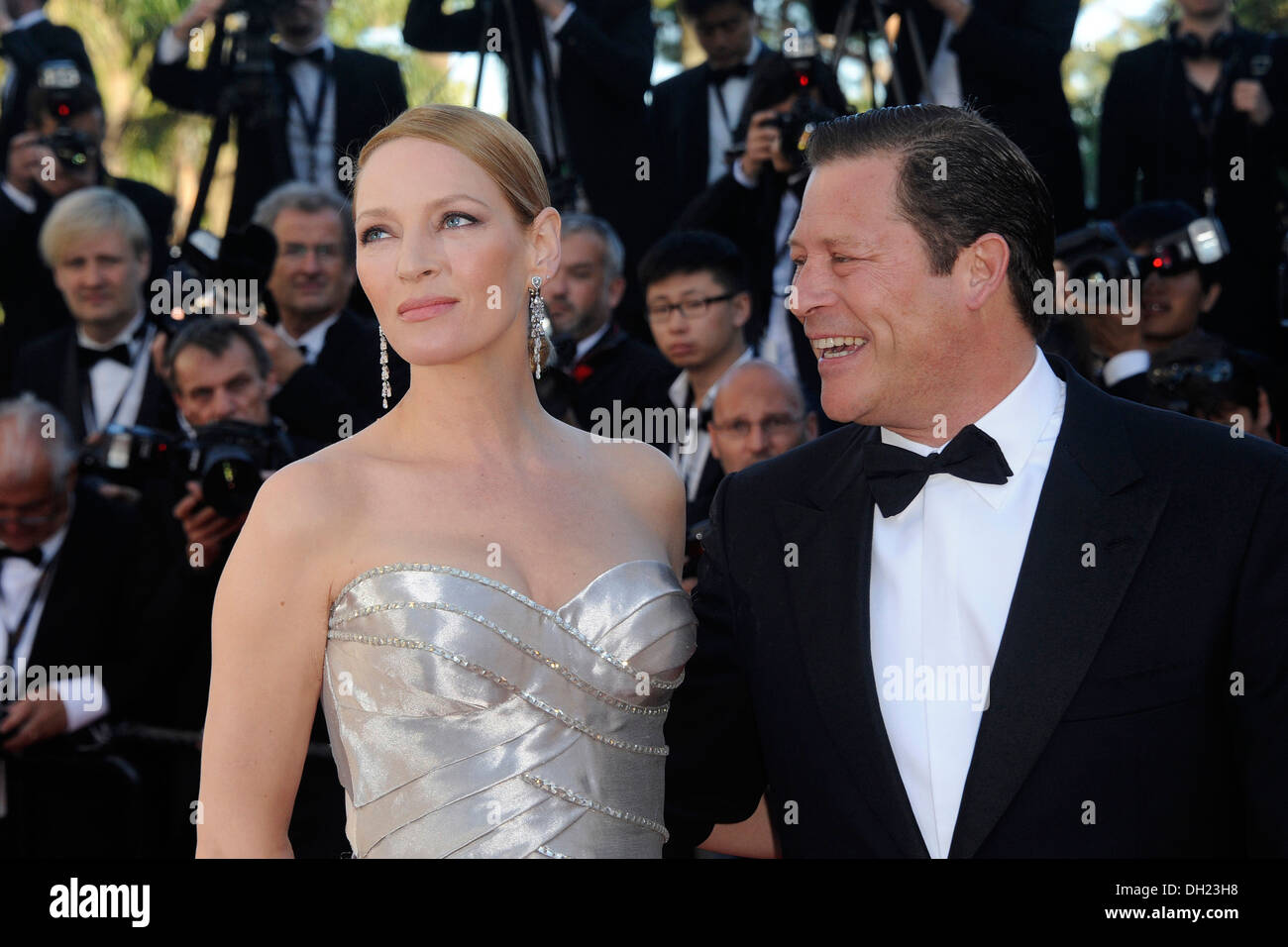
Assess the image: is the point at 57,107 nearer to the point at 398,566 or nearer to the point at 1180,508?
the point at 398,566

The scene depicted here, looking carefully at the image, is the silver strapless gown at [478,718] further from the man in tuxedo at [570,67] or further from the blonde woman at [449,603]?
the man in tuxedo at [570,67]

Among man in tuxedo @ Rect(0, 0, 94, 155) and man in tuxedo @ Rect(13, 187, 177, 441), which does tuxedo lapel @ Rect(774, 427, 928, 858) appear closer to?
man in tuxedo @ Rect(13, 187, 177, 441)

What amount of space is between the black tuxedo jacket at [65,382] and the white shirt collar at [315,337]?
0.47m

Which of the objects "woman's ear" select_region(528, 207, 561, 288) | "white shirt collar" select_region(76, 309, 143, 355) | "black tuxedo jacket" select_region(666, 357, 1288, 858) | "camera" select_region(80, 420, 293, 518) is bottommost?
"black tuxedo jacket" select_region(666, 357, 1288, 858)

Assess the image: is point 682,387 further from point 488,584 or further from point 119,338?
point 488,584

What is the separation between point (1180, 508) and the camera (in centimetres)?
229

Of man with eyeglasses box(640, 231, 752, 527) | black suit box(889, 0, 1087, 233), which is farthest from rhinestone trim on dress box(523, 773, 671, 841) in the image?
black suit box(889, 0, 1087, 233)

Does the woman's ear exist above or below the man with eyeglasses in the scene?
below

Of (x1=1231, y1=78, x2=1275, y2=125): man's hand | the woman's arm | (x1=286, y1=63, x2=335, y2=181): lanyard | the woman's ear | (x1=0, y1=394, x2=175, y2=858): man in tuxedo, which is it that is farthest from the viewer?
(x1=286, y1=63, x2=335, y2=181): lanyard

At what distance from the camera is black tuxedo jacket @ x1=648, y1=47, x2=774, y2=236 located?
5.76m

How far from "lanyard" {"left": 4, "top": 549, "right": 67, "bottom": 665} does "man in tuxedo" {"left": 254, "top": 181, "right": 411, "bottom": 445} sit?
36.2 inches

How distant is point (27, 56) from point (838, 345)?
4.90 metres
